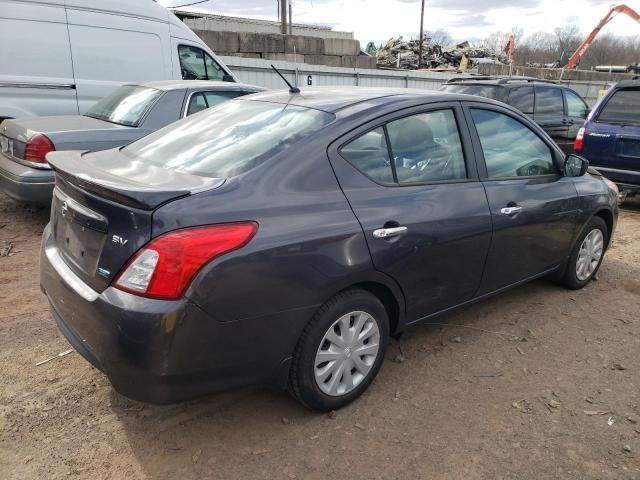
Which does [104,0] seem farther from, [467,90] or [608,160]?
[608,160]

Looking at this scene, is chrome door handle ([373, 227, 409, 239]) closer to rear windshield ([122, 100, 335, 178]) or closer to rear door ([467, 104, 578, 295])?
rear windshield ([122, 100, 335, 178])

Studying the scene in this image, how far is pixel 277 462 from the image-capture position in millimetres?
2410

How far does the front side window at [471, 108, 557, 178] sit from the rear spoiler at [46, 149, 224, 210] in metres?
1.85

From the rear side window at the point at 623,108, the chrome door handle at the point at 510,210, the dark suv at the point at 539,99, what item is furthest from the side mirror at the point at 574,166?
the dark suv at the point at 539,99

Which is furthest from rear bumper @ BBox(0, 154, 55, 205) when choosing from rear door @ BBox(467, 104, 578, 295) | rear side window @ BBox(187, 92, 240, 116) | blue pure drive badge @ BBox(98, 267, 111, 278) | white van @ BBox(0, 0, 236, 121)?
rear door @ BBox(467, 104, 578, 295)

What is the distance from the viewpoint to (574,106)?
1023cm

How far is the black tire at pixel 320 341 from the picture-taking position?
2.50 m

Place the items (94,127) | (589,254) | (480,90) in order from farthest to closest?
(480,90) < (94,127) < (589,254)

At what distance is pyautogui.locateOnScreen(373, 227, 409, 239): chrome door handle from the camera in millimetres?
2650

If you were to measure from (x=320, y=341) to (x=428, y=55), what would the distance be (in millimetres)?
35668

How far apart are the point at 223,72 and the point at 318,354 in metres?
7.00

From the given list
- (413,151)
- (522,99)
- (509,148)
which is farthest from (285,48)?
(413,151)

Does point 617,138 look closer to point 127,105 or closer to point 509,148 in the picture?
point 509,148

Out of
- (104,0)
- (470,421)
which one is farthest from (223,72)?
(470,421)
